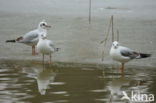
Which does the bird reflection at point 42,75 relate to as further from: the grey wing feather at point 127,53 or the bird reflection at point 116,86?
the grey wing feather at point 127,53

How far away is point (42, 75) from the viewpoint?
802 centimetres

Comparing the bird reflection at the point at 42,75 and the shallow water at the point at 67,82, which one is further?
the bird reflection at the point at 42,75

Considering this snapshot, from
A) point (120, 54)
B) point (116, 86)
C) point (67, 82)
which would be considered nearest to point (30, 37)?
point (120, 54)

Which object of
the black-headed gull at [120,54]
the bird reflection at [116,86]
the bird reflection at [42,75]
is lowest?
the bird reflection at [116,86]

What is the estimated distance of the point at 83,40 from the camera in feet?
36.5

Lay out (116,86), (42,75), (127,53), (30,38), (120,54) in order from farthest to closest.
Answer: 1. (30,38)
2. (127,53)
3. (120,54)
4. (42,75)
5. (116,86)

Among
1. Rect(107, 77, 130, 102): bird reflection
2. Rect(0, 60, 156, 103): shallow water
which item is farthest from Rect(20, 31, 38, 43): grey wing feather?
Rect(107, 77, 130, 102): bird reflection

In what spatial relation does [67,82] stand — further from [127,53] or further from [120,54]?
[127,53]

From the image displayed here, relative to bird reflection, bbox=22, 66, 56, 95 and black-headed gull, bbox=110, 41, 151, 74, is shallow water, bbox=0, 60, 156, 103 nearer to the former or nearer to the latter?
bird reflection, bbox=22, 66, 56, 95

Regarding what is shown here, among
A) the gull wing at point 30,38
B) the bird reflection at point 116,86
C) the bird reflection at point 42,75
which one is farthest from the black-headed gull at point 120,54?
the gull wing at point 30,38

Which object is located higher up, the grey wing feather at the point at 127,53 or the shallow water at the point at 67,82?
the grey wing feather at the point at 127,53

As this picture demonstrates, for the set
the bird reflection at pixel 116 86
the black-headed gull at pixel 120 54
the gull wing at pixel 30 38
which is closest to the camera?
the bird reflection at pixel 116 86

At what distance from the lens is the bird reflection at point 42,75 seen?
23.2 ft

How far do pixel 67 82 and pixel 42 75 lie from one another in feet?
3.05
